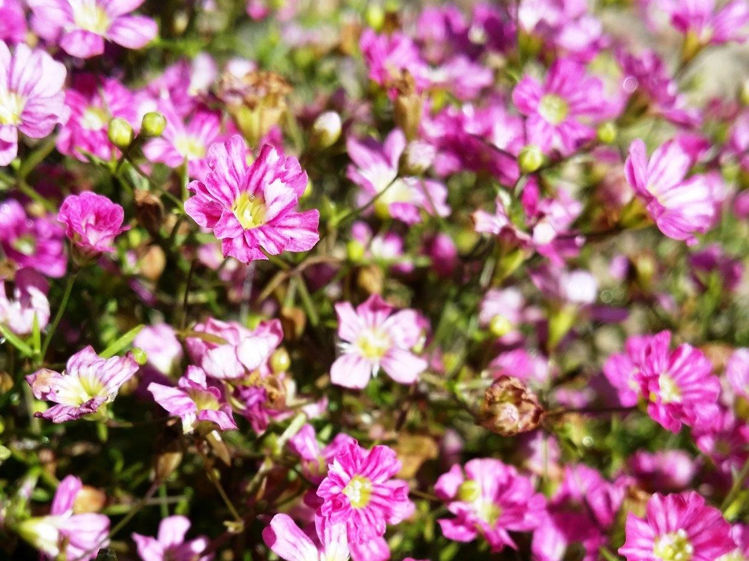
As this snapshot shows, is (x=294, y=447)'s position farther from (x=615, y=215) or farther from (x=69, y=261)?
(x=615, y=215)

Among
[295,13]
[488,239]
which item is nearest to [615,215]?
[488,239]

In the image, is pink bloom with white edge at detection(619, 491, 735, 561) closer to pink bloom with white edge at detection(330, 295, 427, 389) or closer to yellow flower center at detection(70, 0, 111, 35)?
pink bloom with white edge at detection(330, 295, 427, 389)

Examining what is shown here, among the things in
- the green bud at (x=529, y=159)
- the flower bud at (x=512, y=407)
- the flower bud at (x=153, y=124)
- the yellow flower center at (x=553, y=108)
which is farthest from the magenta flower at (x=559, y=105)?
the flower bud at (x=153, y=124)

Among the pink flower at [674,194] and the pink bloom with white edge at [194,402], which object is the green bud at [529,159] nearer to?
the pink flower at [674,194]

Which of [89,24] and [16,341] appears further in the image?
[89,24]

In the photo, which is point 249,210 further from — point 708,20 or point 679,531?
point 708,20

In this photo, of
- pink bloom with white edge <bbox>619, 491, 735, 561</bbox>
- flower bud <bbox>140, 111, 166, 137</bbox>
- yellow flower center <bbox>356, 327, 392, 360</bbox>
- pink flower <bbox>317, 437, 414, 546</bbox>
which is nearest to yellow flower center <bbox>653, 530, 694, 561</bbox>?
pink bloom with white edge <bbox>619, 491, 735, 561</bbox>

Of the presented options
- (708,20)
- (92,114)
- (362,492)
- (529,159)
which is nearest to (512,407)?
(362,492)
